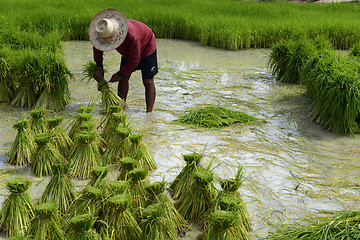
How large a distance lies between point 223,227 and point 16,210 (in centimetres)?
121

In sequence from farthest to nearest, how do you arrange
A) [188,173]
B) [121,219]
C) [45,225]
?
[188,173], [121,219], [45,225]

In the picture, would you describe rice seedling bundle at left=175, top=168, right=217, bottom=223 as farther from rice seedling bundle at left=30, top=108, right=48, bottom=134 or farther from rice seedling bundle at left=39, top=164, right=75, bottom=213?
rice seedling bundle at left=30, top=108, right=48, bottom=134

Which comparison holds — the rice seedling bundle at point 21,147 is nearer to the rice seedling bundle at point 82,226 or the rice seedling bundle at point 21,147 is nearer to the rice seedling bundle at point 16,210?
the rice seedling bundle at point 16,210

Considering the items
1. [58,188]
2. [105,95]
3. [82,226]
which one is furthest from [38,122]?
[82,226]

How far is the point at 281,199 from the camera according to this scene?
9.25ft

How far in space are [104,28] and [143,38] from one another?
21.2 inches

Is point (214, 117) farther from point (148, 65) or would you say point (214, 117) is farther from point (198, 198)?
point (198, 198)

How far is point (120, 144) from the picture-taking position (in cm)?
325

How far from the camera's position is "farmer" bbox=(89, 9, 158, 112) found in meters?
3.94

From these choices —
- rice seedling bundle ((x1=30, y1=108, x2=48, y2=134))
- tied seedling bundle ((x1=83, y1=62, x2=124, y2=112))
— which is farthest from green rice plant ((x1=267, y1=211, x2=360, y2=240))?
tied seedling bundle ((x1=83, y1=62, x2=124, y2=112))

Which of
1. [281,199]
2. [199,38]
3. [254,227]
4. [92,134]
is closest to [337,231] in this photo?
[254,227]

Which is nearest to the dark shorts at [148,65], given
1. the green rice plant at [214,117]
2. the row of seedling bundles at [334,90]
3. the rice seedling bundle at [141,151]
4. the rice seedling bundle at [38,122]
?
the green rice plant at [214,117]

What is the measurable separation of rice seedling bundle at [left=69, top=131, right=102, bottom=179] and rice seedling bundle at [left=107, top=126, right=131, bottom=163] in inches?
7.2

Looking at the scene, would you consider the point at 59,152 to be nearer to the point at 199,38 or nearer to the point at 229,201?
the point at 229,201
